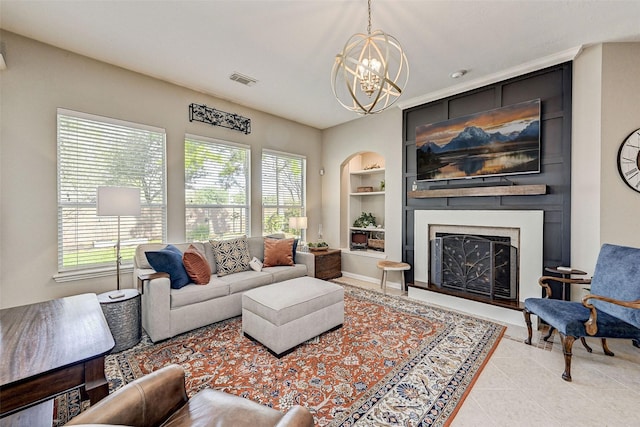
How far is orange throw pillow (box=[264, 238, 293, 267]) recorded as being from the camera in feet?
12.9

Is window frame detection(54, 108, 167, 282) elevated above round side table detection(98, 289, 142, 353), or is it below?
above

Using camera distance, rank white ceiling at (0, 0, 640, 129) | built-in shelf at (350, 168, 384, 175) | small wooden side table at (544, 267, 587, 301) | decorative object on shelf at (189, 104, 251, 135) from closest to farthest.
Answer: white ceiling at (0, 0, 640, 129)
small wooden side table at (544, 267, 587, 301)
decorative object on shelf at (189, 104, 251, 135)
built-in shelf at (350, 168, 384, 175)

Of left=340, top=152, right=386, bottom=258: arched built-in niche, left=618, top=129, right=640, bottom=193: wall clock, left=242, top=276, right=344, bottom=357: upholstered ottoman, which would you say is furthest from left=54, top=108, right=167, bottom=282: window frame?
left=618, top=129, right=640, bottom=193: wall clock

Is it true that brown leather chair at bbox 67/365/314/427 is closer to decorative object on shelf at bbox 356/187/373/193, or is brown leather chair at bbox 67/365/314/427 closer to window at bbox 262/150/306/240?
window at bbox 262/150/306/240

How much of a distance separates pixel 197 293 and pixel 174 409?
178cm

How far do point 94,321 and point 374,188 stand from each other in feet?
15.3

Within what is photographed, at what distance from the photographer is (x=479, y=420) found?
1701 mm

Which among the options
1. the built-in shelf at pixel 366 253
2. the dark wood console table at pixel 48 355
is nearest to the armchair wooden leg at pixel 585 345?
the built-in shelf at pixel 366 253

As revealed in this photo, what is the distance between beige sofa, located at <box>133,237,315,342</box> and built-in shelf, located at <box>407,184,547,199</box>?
7.99ft

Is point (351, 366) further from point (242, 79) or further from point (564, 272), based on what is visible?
point (242, 79)

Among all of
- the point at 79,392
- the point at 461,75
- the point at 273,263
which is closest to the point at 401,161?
the point at 461,75

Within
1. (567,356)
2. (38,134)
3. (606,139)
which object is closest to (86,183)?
(38,134)

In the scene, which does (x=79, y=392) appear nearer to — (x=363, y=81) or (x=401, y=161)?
(x=363, y=81)

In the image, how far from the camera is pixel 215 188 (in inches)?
164
